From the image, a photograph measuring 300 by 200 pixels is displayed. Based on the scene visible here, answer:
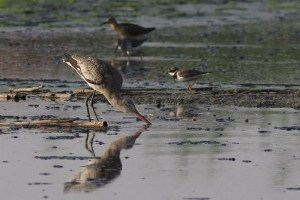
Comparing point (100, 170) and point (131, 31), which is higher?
point (100, 170)

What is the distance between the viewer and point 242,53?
2825 centimetres

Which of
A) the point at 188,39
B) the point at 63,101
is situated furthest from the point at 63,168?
the point at 188,39

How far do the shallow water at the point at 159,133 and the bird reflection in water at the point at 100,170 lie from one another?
0.01m

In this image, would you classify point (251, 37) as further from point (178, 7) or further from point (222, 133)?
point (222, 133)

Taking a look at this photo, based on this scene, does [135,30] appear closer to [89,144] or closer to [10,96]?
[10,96]

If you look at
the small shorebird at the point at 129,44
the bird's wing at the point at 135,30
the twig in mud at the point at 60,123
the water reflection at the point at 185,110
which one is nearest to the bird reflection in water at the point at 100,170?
the twig in mud at the point at 60,123

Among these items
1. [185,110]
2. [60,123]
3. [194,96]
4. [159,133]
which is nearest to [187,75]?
[194,96]

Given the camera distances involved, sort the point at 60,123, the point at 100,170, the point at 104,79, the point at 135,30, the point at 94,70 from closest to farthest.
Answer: the point at 100,170, the point at 60,123, the point at 104,79, the point at 94,70, the point at 135,30

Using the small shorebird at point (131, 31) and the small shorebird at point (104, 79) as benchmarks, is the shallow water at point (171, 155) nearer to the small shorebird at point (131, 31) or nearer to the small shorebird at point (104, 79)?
the small shorebird at point (104, 79)

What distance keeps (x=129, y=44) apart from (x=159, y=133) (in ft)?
40.9

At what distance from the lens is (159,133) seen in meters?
16.0

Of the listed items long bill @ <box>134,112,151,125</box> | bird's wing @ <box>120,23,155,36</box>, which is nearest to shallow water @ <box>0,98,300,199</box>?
long bill @ <box>134,112,151,125</box>

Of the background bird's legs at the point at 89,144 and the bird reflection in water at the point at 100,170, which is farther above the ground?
the bird reflection in water at the point at 100,170

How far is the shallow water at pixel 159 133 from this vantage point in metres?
12.4
